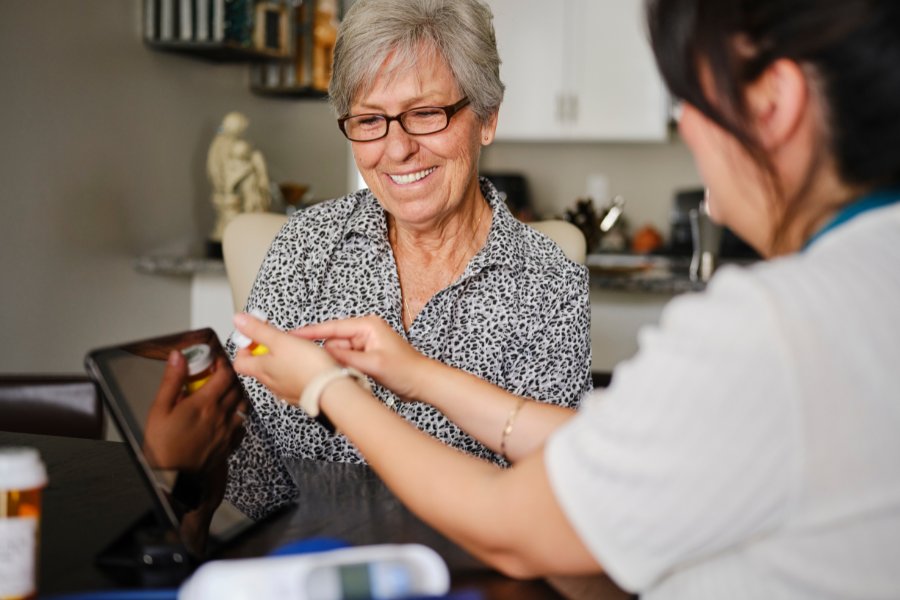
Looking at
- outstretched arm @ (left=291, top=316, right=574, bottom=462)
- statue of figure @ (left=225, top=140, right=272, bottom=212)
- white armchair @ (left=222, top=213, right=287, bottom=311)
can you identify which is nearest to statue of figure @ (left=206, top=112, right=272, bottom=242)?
statue of figure @ (left=225, top=140, right=272, bottom=212)

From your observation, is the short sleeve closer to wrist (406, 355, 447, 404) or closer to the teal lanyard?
the teal lanyard

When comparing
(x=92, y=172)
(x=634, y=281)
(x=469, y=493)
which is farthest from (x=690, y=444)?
(x=92, y=172)

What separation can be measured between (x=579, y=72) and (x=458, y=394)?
4.19m

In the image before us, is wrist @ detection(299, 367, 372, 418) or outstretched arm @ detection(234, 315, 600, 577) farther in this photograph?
wrist @ detection(299, 367, 372, 418)

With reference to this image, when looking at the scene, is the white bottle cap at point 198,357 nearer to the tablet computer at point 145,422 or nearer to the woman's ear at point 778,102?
the tablet computer at point 145,422

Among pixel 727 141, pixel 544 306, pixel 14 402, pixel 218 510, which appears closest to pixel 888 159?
pixel 727 141

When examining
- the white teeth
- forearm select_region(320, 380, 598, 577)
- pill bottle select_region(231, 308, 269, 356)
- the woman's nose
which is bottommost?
forearm select_region(320, 380, 598, 577)

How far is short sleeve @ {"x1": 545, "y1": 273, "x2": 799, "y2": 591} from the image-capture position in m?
0.65

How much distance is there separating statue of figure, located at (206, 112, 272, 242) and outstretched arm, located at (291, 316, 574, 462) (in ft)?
7.43

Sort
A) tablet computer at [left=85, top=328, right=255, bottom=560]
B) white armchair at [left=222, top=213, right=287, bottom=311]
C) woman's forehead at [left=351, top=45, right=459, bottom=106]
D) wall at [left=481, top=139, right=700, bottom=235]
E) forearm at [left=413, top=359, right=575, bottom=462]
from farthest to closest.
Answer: wall at [left=481, top=139, right=700, bottom=235], white armchair at [left=222, top=213, right=287, bottom=311], woman's forehead at [left=351, top=45, right=459, bottom=106], forearm at [left=413, top=359, right=575, bottom=462], tablet computer at [left=85, top=328, right=255, bottom=560]

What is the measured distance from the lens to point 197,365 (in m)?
1.05

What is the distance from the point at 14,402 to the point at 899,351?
1710 mm

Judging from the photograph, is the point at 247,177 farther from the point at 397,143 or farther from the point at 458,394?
the point at 458,394

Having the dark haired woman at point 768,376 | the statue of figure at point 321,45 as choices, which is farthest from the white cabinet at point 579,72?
the dark haired woman at point 768,376
